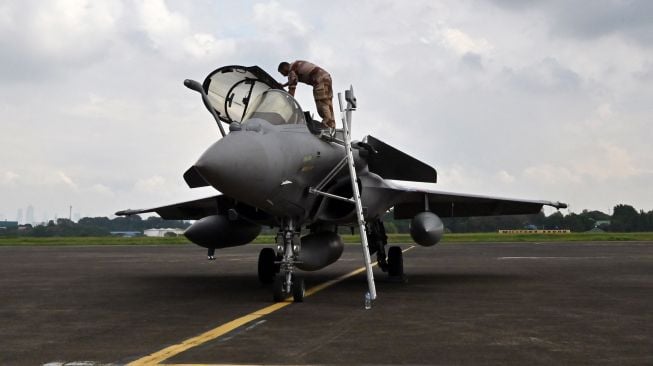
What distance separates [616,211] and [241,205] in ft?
317

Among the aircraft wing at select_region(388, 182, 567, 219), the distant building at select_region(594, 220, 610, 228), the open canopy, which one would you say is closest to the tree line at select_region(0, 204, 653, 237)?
the distant building at select_region(594, 220, 610, 228)

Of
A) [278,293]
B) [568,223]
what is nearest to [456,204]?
[278,293]

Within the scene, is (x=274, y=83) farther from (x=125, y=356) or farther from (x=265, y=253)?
(x=125, y=356)

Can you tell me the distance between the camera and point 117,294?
34.6 feet

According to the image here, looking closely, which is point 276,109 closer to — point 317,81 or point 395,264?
point 317,81

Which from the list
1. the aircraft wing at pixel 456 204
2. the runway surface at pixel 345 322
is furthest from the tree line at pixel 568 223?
the runway surface at pixel 345 322

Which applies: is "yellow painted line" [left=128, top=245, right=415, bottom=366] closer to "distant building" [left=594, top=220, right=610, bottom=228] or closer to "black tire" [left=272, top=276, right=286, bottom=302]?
"black tire" [left=272, top=276, right=286, bottom=302]

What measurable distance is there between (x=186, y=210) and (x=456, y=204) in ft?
20.5

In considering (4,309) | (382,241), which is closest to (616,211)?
(382,241)

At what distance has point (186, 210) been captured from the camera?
1498 cm

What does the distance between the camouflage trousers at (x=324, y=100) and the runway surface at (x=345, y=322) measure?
281 cm

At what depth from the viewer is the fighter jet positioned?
7902 mm

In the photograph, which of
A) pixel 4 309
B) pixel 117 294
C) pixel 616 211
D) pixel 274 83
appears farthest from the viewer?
pixel 616 211

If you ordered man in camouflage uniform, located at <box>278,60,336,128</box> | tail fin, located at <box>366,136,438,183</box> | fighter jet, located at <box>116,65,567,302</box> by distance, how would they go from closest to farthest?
1. fighter jet, located at <box>116,65,567,302</box>
2. man in camouflage uniform, located at <box>278,60,336,128</box>
3. tail fin, located at <box>366,136,438,183</box>
